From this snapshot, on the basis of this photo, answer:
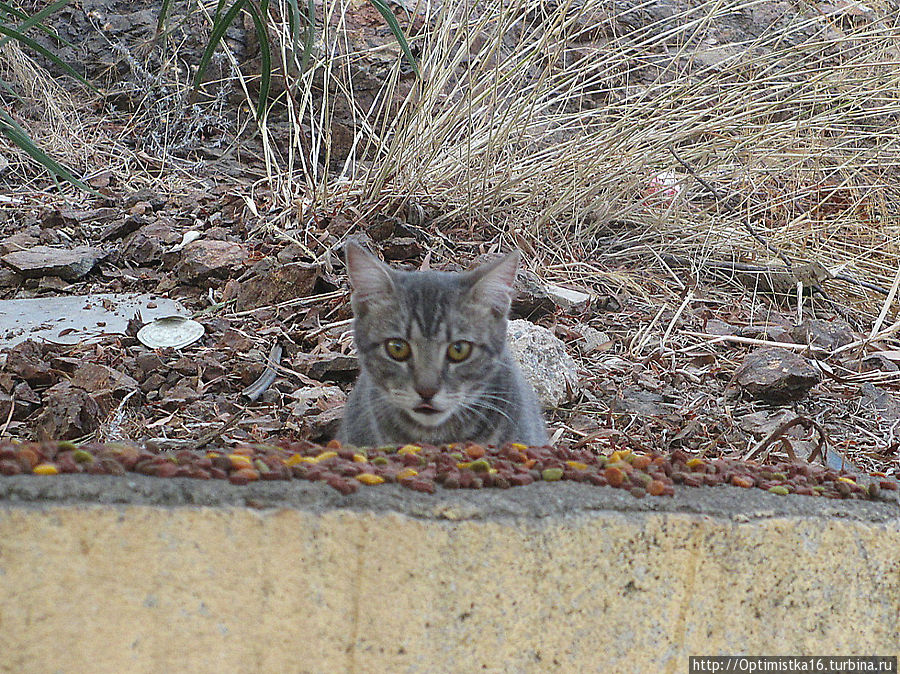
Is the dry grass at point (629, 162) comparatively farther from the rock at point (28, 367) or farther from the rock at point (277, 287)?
the rock at point (28, 367)

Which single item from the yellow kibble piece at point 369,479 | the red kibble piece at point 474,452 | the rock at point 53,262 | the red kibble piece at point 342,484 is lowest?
the rock at point 53,262

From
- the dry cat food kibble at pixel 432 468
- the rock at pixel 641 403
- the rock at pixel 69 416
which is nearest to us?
the dry cat food kibble at pixel 432 468

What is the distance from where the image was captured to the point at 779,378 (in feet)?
8.62

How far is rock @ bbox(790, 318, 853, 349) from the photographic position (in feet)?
9.95

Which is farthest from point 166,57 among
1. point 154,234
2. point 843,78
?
point 843,78

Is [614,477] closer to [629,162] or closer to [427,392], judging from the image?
[427,392]

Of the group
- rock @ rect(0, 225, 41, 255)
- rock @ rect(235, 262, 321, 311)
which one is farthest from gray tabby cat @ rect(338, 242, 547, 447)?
rock @ rect(0, 225, 41, 255)

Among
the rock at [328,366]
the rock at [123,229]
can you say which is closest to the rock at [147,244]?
the rock at [123,229]

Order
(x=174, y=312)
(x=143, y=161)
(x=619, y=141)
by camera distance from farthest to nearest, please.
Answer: (x=143, y=161), (x=619, y=141), (x=174, y=312)

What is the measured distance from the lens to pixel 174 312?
309cm

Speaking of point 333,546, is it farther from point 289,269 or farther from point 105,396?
point 289,269

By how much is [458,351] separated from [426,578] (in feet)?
3.35

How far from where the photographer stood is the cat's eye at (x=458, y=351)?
2020mm

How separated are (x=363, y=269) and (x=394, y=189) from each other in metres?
1.53
